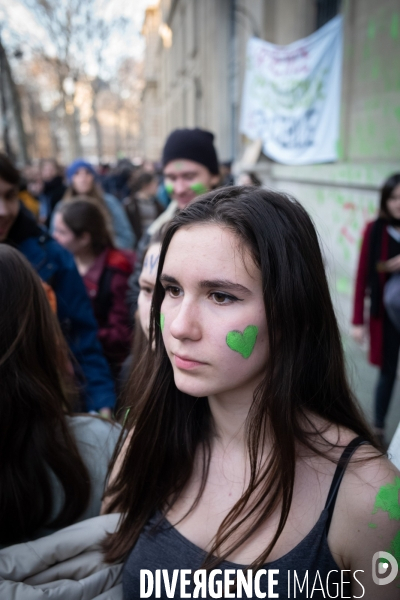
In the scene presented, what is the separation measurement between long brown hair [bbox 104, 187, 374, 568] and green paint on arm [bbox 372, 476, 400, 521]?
0.15 metres

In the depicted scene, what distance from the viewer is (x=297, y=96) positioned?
7355mm

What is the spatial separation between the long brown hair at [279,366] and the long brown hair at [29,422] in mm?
255

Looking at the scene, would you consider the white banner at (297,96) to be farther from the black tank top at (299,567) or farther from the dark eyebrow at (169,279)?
the black tank top at (299,567)

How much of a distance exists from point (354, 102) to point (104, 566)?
6022 millimetres

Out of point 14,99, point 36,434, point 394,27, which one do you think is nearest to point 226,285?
point 36,434

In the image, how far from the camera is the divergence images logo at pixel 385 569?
1195 millimetres

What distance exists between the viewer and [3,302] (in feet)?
5.64

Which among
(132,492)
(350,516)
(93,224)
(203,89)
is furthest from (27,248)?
(203,89)

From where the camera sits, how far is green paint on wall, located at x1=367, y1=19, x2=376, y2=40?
5.54 metres

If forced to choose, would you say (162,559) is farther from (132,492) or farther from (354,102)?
(354,102)

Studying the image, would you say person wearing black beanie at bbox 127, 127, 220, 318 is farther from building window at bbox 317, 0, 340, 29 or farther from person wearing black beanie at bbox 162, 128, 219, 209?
building window at bbox 317, 0, 340, 29

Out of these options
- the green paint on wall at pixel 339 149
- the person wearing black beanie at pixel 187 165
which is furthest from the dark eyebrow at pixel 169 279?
the green paint on wall at pixel 339 149

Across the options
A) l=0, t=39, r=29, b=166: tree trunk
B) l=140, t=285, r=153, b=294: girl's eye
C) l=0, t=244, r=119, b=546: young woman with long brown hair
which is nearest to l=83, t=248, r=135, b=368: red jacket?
l=140, t=285, r=153, b=294: girl's eye

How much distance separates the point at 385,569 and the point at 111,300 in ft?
9.01
